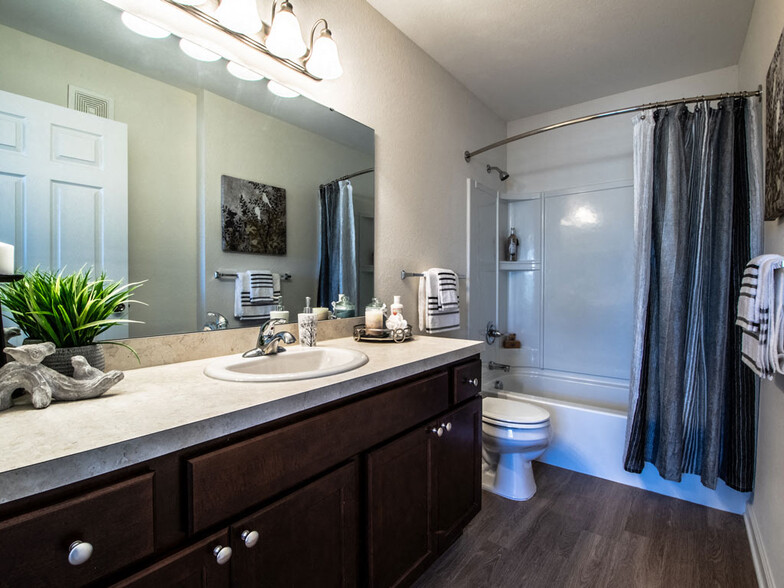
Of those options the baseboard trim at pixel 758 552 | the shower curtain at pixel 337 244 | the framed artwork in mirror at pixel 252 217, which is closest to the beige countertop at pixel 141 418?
the framed artwork in mirror at pixel 252 217

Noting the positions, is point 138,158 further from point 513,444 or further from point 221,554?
point 513,444

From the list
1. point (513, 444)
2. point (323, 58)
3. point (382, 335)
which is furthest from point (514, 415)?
point (323, 58)

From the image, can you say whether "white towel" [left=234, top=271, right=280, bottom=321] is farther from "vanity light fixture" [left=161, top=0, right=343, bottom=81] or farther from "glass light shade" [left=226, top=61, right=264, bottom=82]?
"vanity light fixture" [left=161, top=0, right=343, bottom=81]

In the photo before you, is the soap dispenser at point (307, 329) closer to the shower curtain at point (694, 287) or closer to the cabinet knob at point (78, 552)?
the cabinet knob at point (78, 552)

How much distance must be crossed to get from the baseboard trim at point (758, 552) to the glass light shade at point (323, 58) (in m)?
2.42

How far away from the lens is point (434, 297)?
84.1 inches

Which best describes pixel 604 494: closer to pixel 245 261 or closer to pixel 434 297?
pixel 434 297

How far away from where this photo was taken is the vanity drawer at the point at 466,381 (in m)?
1.47

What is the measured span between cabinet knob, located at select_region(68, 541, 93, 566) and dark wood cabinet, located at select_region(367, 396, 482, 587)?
2.13ft

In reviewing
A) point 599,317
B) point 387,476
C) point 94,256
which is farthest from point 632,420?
point 94,256

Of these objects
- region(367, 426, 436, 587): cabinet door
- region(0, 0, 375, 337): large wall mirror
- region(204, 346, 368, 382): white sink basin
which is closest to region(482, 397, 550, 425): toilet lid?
region(367, 426, 436, 587): cabinet door

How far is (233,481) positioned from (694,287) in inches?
84.8

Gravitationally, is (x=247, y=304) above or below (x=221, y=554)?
above

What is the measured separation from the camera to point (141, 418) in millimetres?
703
